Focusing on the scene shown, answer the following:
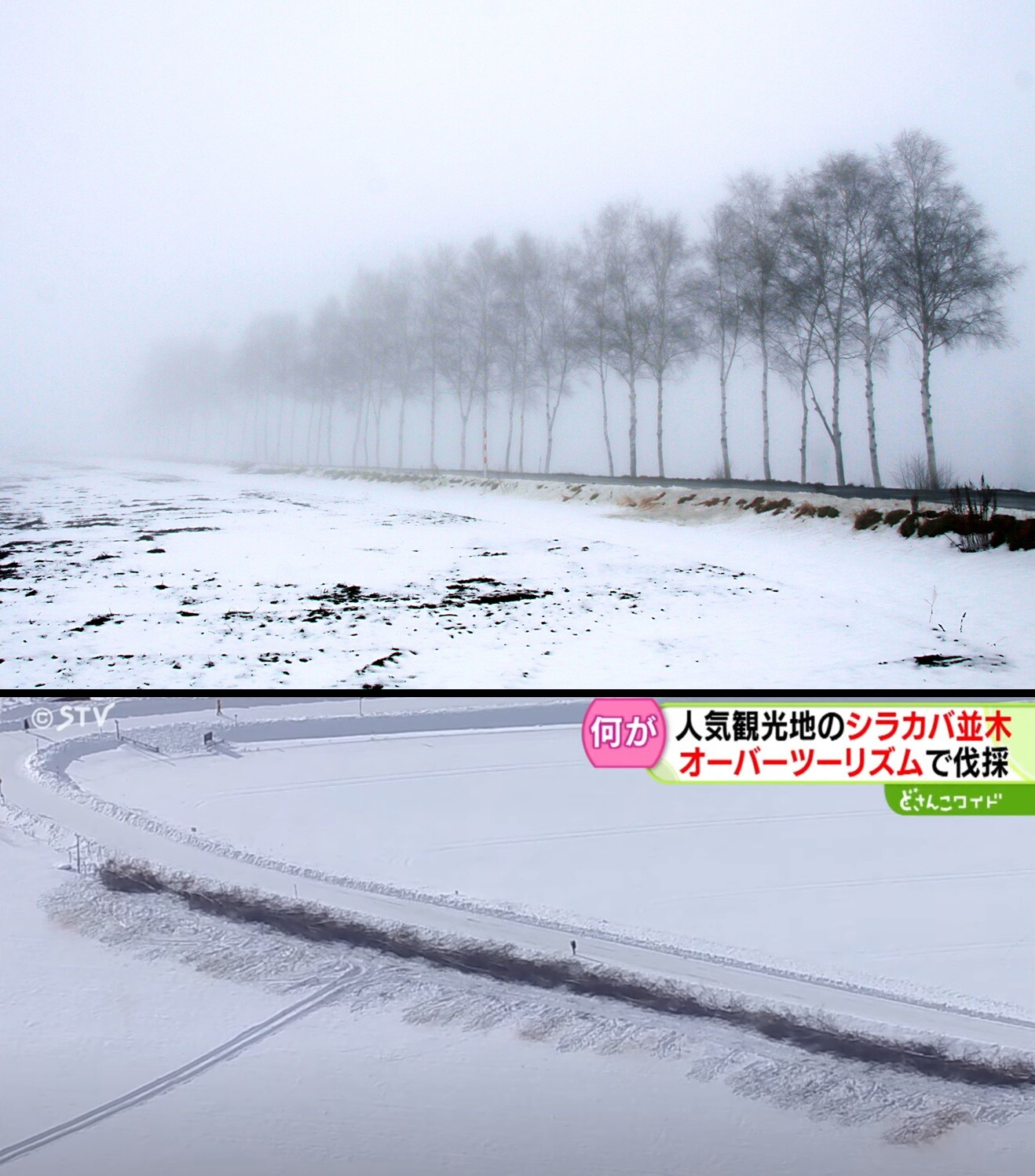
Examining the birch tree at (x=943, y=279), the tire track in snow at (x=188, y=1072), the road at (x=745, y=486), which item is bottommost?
the tire track in snow at (x=188, y=1072)

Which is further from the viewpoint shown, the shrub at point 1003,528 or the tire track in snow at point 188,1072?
the shrub at point 1003,528

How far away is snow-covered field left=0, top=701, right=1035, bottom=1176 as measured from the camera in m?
2.52

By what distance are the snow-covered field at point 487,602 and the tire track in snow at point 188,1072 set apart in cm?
134

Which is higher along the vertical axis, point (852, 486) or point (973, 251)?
point (973, 251)

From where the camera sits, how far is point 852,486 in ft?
11.1

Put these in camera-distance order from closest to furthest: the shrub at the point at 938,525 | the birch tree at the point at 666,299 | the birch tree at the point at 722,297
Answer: the shrub at the point at 938,525 → the birch tree at the point at 722,297 → the birch tree at the point at 666,299

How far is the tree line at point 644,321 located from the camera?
336cm

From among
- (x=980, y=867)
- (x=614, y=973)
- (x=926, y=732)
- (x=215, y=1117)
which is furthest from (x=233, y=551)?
(x=980, y=867)

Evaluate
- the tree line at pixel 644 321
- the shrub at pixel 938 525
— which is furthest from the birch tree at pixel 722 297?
the shrub at pixel 938 525

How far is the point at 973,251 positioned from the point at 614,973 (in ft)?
11.4

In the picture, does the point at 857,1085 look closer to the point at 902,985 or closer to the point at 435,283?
the point at 902,985

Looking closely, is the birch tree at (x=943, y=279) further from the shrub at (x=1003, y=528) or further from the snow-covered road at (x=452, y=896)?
the snow-covered road at (x=452, y=896)

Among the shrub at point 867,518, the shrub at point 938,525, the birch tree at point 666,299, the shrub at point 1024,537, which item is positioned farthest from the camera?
the birch tree at point 666,299

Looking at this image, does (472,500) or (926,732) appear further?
(472,500)
